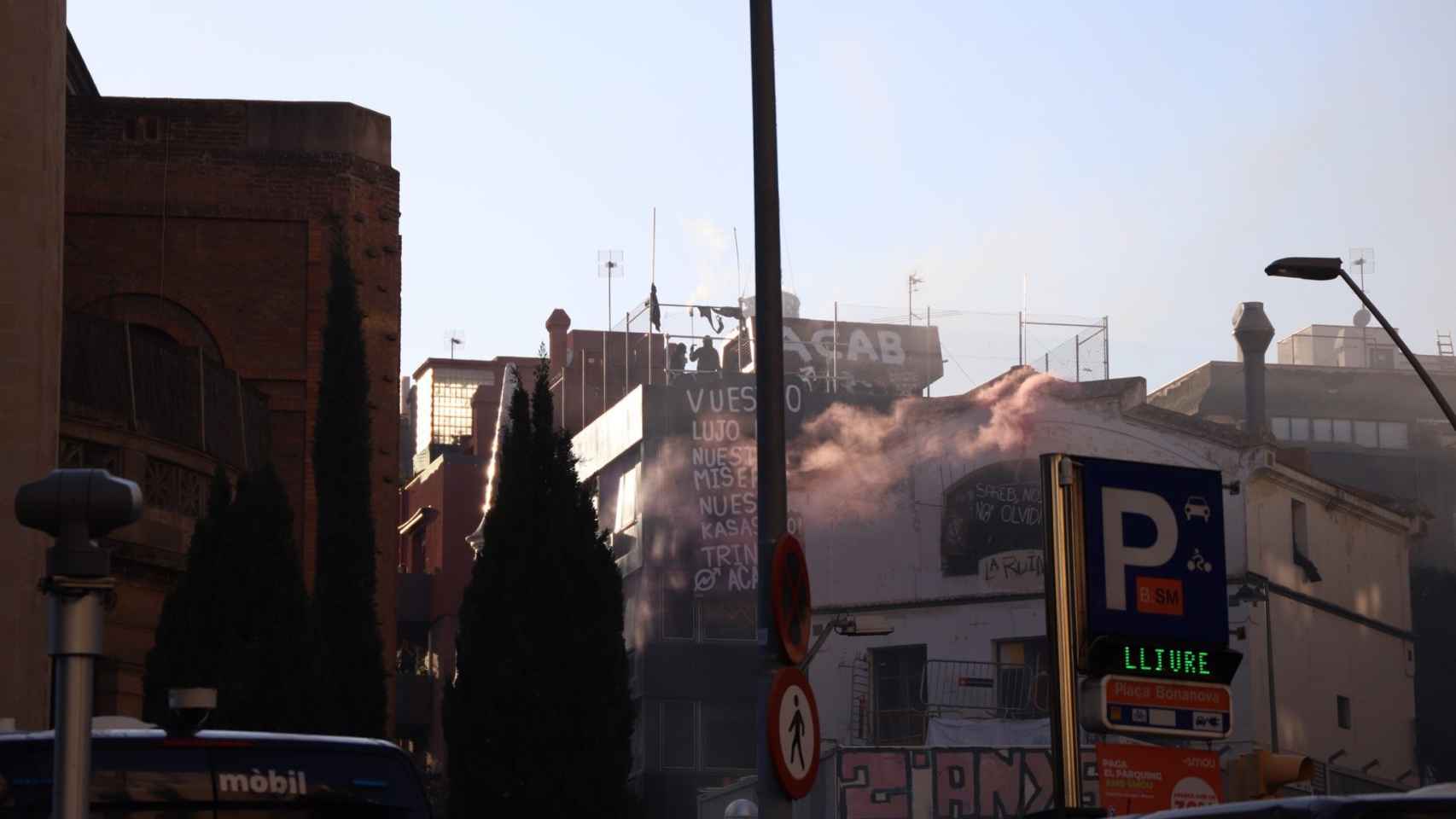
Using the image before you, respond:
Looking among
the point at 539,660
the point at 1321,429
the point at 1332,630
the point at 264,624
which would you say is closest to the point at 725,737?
the point at 1332,630

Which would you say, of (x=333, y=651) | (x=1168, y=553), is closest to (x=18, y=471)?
(x=333, y=651)

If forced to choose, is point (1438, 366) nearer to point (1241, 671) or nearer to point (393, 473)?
point (1241, 671)

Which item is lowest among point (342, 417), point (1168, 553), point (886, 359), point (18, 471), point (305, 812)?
point (305, 812)

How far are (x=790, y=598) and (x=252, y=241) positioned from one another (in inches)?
1113

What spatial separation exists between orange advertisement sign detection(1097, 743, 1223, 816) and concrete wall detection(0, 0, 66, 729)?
12.7 metres

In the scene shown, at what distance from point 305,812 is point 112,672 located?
1816cm

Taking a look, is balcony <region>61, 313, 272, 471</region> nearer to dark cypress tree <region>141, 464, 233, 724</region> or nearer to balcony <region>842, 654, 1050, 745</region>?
dark cypress tree <region>141, 464, 233, 724</region>

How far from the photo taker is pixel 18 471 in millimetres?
21953

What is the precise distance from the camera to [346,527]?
1288 inches

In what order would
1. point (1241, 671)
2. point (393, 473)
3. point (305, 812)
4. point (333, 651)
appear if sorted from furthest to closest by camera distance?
point (1241, 671), point (393, 473), point (333, 651), point (305, 812)

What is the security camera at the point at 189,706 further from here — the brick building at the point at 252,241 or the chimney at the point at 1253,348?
the chimney at the point at 1253,348

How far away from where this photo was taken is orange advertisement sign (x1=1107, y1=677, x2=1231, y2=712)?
A: 1210 centimetres

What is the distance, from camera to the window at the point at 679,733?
61375mm

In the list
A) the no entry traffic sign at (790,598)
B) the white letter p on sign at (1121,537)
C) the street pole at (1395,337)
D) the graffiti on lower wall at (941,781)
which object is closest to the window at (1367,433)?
the graffiti on lower wall at (941,781)
